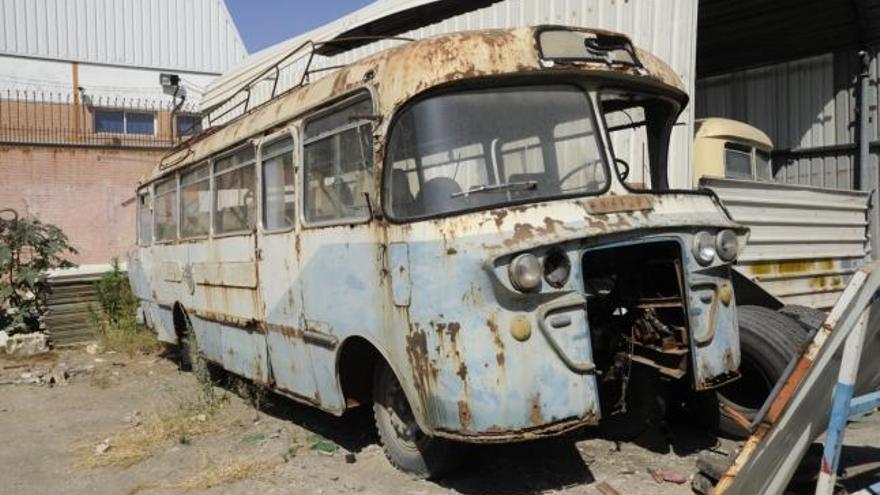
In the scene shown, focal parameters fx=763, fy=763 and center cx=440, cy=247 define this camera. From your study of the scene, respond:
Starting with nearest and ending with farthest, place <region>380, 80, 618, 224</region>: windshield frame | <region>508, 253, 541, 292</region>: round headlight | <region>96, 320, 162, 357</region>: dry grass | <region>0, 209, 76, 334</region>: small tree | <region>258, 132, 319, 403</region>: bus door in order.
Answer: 1. <region>508, 253, 541, 292</region>: round headlight
2. <region>380, 80, 618, 224</region>: windshield frame
3. <region>258, 132, 319, 403</region>: bus door
4. <region>96, 320, 162, 357</region>: dry grass
5. <region>0, 209, 76, 334</region>: small tree

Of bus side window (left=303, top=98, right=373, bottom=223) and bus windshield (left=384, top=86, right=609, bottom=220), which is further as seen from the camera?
bus side window (left=303, top=98, right=373, bottom=223)

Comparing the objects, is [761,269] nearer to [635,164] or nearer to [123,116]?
[635,164]

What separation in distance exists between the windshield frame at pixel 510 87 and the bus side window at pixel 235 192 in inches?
77.0

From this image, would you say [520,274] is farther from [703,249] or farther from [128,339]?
[128,339]

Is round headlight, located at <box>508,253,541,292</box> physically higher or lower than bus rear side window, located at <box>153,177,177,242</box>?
lower

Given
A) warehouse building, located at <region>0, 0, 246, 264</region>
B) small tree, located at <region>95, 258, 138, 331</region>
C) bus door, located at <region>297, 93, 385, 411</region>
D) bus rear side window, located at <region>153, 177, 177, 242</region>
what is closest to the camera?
bus door, located at <region>297, 93, 385, 411</region>

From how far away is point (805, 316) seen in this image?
18.0 ft

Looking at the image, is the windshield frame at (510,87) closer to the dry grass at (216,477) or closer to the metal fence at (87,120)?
the dry grass at (216,477)

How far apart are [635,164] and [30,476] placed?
4.73 m

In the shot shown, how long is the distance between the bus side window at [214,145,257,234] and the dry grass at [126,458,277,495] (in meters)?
1.77

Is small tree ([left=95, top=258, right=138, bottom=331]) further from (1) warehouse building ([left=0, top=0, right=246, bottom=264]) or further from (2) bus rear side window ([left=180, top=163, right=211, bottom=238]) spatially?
(1) warehouse building ([left=0, top=0, right=246, bottom=264])

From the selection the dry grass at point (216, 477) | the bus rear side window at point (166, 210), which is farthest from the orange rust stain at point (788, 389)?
the bus rear side window at point (166, 210)

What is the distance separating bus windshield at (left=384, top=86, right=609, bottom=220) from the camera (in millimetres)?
3943

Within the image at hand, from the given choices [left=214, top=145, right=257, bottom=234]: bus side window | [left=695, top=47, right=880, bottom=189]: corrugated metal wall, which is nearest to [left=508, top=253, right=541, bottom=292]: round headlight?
[left=214, top=145, right=257, bottom=234]: bus side window
